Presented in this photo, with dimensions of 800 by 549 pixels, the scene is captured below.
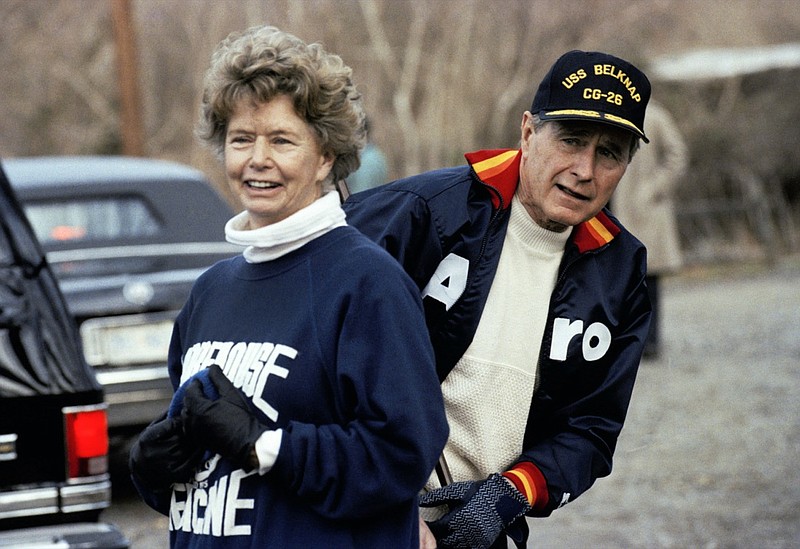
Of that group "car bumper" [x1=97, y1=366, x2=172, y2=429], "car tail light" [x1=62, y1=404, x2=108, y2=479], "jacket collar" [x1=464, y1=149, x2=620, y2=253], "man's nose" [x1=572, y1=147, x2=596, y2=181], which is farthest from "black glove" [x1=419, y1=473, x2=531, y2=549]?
"car bumper" [x1=97, y1=366, x2=172, y2=429]

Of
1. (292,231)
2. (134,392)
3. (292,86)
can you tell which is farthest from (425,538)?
(134,392)

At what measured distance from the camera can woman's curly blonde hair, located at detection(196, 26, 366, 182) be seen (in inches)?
95.0

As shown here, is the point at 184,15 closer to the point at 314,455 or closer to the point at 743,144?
the point at 743,144

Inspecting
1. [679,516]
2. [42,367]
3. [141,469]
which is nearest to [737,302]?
[679,516]

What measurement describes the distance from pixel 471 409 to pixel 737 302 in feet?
39.6

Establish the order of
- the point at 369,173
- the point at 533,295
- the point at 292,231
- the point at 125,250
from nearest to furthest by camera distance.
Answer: the point at 292,231, the point at 533,295, the point at 125,250, the point at 369,173

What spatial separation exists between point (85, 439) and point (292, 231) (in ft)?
6.89

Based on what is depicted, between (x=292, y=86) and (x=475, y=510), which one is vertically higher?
(x=292, y=86)

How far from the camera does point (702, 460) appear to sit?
7.46m

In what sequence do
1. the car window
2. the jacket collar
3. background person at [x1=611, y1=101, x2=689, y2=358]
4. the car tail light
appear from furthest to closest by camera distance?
background person at [x1=611, y1=101, x2=689, y2=358], the car window, the car tail light, the jacket collar

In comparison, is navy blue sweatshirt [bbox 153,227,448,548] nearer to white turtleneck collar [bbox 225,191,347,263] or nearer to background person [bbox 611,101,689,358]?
white turtleneck collar [bbox 225,191,347,263]

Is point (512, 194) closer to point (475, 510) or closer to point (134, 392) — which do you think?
point (475, 510)

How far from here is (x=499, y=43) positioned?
22469mm

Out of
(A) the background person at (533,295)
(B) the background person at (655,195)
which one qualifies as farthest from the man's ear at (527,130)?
(B) the background person at (655,195)
